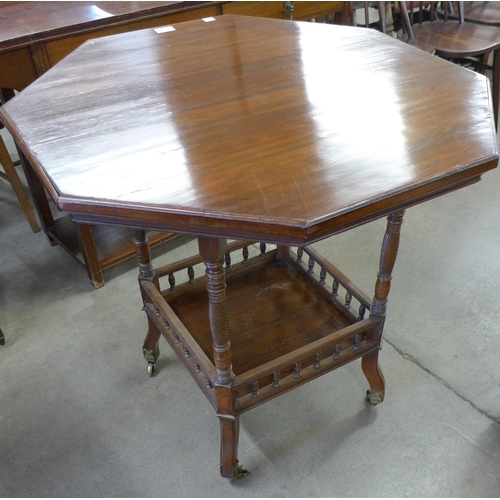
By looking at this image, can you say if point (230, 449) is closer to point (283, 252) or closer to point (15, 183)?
point (283, 252)

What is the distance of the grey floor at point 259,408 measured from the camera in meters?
1.45

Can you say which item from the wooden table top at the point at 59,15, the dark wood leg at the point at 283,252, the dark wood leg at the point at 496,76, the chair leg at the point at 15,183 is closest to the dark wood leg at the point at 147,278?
the dark wood leg at the point at 283,252

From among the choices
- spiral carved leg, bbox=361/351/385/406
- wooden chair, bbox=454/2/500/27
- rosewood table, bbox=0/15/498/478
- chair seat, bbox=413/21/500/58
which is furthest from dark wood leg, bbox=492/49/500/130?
spiral carved leg, bbox=361/351/385/406

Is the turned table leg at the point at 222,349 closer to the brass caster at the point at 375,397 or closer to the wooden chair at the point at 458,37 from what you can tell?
the brass caster at the point at 375,397

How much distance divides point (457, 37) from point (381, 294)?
2.15 m

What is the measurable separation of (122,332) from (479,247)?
151 cm

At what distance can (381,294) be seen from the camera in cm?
137

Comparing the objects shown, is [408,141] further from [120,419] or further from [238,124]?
[120,419]

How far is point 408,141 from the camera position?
3.43 ft

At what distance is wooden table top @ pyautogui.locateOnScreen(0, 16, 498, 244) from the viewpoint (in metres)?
0.90

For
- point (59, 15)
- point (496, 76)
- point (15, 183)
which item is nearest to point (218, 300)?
point (59, 15)

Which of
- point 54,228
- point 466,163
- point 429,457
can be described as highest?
point 466,163

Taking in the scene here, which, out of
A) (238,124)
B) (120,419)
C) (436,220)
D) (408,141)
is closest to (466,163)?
(408,141)

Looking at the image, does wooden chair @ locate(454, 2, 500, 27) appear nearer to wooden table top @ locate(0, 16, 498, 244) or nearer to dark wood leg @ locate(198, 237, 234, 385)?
wooden table top @ locate(0, 16, 498, 244)
